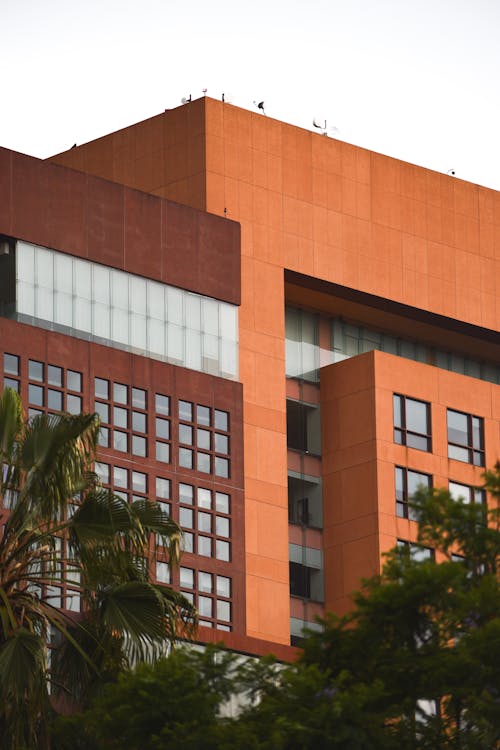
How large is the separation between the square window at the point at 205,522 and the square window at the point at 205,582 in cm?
150

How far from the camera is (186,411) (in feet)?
260

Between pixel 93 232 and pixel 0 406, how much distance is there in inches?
1090

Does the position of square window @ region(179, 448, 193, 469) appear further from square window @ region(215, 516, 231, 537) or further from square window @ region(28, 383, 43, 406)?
square window @ region(28, 383, 43, 406)

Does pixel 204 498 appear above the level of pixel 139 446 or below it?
below

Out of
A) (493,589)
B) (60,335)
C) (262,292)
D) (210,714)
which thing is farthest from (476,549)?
(262,292)

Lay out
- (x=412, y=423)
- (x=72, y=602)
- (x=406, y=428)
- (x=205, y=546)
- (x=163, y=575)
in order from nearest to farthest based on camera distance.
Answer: (x=72, y=602)
(x=163, y=575)
(x=205, y=546)
(x=406, y=428)
(x=412, y=423)

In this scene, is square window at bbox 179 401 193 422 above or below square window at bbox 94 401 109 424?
above

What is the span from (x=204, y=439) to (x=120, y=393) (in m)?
3.94

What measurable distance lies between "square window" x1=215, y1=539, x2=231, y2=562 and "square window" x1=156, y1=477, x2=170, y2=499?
105 inches

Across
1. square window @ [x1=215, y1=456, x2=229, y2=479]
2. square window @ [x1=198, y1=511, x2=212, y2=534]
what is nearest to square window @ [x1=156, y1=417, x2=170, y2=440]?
square window @ [x1=215, y1=456, x2=229, y2=479]

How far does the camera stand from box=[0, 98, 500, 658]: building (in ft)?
253

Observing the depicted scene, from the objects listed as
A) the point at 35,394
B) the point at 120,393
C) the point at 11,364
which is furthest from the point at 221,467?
the point at 11,364

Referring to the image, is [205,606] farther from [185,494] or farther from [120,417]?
[120,417]

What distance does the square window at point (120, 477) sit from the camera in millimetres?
75750
